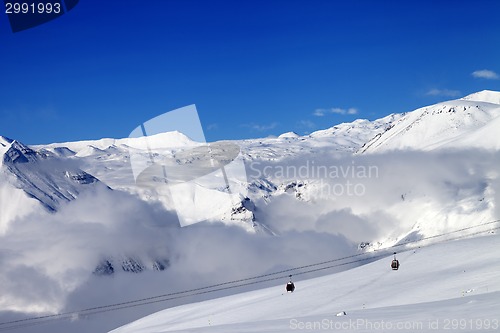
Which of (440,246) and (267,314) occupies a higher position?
(440,246)

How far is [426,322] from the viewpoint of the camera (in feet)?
82.9

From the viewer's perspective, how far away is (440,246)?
66812 millimetres

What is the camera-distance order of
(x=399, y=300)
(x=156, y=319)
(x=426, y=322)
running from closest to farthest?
(x=426, y=322) → (x=399, y=300) → (x=156, y=319)

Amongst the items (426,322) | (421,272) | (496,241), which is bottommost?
(426,322)

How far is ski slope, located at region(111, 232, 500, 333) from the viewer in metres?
26.6

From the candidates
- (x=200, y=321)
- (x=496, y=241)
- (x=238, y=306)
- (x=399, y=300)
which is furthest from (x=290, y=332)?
(x=496, y=241)

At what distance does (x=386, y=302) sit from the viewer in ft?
139

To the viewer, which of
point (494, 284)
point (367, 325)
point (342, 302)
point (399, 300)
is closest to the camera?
point (367, 325)

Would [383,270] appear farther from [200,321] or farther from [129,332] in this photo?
[129,332]

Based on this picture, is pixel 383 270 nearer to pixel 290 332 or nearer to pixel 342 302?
pixel 342 302

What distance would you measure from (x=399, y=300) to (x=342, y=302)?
670 centimetres

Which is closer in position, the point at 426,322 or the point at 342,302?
the point at 426,322

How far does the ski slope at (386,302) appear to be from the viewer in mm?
26609

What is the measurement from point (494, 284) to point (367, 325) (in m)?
15.1
